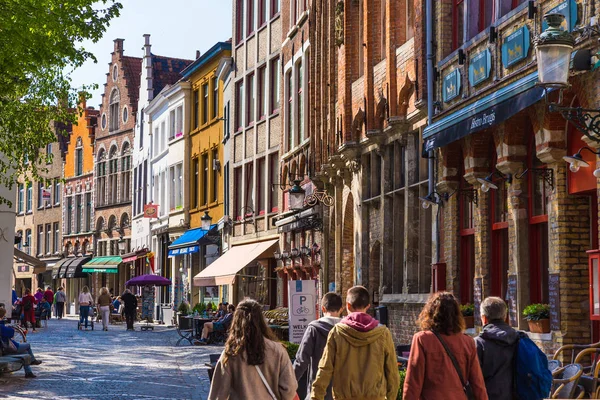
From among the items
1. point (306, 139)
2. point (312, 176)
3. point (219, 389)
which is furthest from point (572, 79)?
point (306, 139)

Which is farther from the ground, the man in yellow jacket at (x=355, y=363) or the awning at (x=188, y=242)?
the awning at (x=188, y=242)

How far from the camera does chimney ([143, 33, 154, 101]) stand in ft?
191

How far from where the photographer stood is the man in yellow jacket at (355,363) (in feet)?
27.9

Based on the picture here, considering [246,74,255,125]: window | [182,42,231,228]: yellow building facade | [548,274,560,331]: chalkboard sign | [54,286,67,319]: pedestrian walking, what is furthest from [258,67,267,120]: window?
[548,274,560,331]: chalkboard sign

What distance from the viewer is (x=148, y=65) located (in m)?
58.7

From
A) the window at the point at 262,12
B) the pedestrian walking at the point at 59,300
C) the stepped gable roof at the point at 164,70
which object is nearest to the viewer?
the window at the point at 262,12

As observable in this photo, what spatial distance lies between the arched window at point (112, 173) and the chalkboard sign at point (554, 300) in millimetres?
53519

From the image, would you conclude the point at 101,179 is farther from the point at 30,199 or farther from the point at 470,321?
the point at 470,321

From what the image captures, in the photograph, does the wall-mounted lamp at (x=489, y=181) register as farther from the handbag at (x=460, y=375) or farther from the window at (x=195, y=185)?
the window at (x=195, y=185)

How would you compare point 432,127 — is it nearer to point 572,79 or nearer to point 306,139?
point 572,79

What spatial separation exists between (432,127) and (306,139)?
13.3 meters

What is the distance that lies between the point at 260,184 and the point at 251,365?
3137 centimetres

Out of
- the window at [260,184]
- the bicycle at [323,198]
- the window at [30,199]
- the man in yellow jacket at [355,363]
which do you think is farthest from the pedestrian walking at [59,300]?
the man in yellow jacket at [355,363]

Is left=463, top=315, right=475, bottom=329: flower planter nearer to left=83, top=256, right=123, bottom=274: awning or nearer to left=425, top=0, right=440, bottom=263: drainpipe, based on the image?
left=425, top=0, right=440, bottom=263: drainpipe
